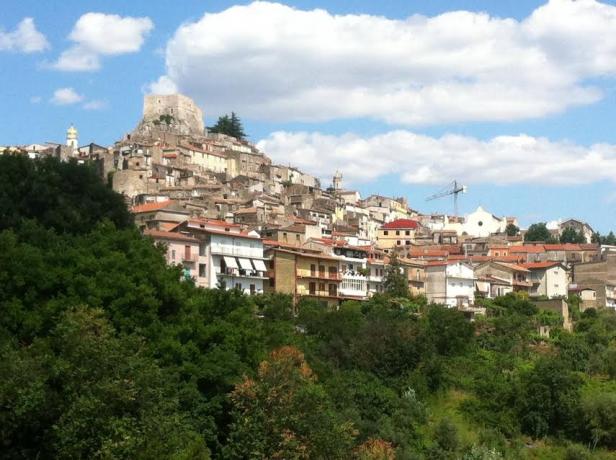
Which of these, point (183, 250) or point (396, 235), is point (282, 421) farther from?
point (396, 235)

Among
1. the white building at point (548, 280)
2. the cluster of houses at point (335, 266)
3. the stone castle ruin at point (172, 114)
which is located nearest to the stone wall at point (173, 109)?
the stone castle ruin at point (172, 114)

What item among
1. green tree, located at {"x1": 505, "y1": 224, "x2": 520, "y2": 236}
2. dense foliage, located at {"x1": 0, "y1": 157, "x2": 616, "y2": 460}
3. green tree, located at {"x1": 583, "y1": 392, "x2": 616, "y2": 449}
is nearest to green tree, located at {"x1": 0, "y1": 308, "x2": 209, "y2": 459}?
dense foliage, located at {"x1": 0, "y1": 157, "x2": 616, "y2": 460}

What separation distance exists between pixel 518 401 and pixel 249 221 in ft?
111

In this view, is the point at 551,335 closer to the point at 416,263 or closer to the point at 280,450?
the point at 416,263

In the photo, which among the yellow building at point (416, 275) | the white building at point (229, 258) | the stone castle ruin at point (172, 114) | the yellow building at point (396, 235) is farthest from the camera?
the stone castle ruin at point (172, 114)

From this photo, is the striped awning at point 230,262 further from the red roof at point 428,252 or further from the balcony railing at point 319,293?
the red roof at point 428,252

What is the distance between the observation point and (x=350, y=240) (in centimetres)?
7531

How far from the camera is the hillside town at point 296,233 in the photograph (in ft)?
179

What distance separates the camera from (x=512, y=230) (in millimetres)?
106812

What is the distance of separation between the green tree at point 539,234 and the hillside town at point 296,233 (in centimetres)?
107

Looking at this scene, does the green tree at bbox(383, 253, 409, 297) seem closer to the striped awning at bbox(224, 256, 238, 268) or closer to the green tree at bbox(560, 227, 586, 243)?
the striped awning at bbox(224, 256, 238, 268)

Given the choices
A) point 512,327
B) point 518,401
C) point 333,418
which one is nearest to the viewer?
point 333,418

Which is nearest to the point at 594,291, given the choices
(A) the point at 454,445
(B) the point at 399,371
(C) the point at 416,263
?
(C) the point at 416,263

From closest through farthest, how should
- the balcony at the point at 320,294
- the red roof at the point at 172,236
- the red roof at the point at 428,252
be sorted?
the red roof at the point at 172,236, the balcony at the point at 320,294, the red roof at the point at 428,252
